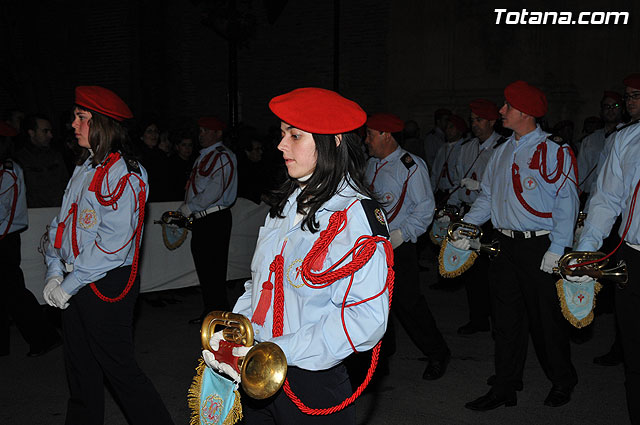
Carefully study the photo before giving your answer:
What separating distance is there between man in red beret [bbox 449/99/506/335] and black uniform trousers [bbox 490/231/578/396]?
1616 millimetres

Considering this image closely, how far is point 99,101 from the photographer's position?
3617 millimetres

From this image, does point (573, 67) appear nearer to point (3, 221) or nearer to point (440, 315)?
point (440, 315)

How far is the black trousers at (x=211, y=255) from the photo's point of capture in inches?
267

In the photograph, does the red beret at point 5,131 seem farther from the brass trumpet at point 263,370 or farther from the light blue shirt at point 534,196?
the brass trumpet at point 263,370

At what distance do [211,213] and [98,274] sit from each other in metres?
3.43

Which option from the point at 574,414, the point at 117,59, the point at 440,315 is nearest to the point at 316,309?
the point at 574,414

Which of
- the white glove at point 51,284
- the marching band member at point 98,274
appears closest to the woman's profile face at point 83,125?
the marching band member at point 98,274

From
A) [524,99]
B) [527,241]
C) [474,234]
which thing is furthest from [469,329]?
[524,99]

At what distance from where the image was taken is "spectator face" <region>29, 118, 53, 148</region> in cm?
688

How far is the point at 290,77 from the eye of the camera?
16.4 meters

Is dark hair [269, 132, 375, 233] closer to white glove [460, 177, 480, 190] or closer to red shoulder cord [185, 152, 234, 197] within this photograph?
red shoulder cord [185, 152, 234, 197]

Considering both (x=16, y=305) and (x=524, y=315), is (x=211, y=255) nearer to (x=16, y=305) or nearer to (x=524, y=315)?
(x=16, y=305)

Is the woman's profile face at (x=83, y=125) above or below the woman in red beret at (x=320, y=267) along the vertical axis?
above

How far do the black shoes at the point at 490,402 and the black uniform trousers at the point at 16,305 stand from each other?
3783mm
